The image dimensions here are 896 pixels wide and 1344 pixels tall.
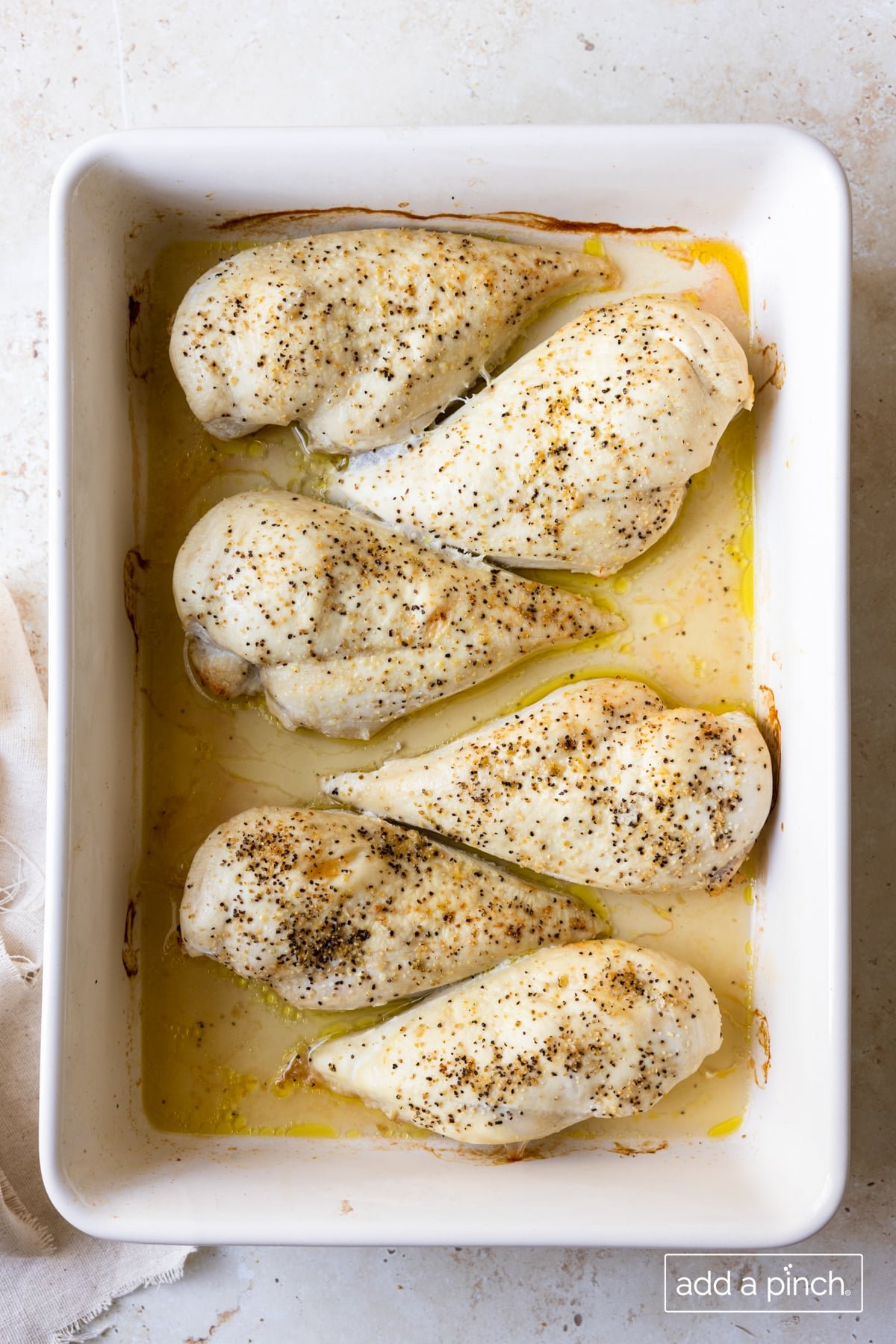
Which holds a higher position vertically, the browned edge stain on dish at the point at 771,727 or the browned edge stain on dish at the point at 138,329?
the browned edge stain on dish at the point at 138,329

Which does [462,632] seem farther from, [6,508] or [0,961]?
[0,961]

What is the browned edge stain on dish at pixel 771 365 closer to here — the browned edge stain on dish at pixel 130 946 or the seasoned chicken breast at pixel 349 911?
the seasoned chicken breast at pixel 349 911

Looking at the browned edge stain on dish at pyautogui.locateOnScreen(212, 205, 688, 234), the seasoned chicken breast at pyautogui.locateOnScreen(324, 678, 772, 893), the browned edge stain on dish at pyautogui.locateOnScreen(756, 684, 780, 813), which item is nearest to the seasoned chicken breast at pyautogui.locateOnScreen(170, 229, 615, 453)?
the browned edge stain on dish at pyautogui.locateOnScreen(212, 205, 688, 234)

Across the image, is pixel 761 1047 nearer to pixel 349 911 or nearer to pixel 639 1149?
pixel 639 1149

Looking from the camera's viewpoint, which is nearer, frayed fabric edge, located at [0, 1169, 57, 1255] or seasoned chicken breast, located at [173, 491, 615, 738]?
seasoned chicken breast, located at [173, 491, 615, 738]

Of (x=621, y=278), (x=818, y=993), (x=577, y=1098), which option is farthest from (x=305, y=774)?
(x=621, y=278)

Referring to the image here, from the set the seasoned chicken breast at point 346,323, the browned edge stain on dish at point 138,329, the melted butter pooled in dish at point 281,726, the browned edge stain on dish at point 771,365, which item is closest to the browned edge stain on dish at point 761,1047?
the melted butter pooled in dish at point 281,726

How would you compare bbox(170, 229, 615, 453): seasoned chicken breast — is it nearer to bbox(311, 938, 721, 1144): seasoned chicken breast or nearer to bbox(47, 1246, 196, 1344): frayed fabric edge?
bbox(311, 938, 721, 1144): seasoned chicken breast
